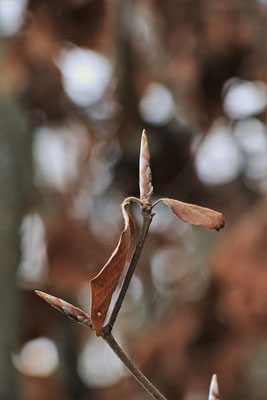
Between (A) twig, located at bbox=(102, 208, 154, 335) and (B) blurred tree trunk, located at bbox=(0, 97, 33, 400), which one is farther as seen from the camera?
→ (B) blurred tree trunk, located at bbox=(0, 97, 33, 400)

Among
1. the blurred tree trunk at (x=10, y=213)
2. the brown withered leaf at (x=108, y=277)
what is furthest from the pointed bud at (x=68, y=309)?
the blurred tree trunk at (x=10, y=213)

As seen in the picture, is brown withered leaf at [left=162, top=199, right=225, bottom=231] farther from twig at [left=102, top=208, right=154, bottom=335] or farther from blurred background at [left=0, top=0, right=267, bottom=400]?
blurred background at [left=0, top=0, right=267, bottom=400]

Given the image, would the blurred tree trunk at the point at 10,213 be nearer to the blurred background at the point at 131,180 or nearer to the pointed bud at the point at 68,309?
the blurred background at the point at 131,180

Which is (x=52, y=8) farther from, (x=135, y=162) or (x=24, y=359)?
(x=24, y=359)

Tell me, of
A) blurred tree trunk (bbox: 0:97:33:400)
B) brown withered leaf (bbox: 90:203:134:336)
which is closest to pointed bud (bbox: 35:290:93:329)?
brown withered leaf (bbox: 90:203:134:336)

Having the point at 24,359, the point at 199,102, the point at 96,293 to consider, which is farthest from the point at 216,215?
the point at 24,359
